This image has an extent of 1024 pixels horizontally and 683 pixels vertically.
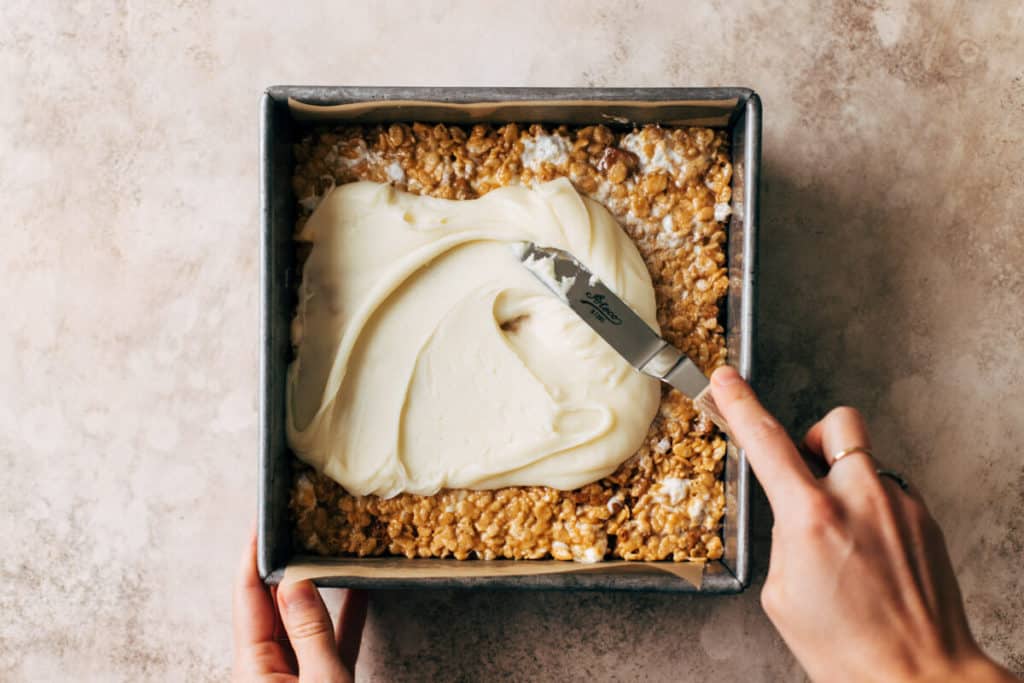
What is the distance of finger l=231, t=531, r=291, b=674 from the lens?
149 centimetres

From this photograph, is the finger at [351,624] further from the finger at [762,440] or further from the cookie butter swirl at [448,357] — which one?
the finger at [762,440]

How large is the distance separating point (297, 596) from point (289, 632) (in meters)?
0.06

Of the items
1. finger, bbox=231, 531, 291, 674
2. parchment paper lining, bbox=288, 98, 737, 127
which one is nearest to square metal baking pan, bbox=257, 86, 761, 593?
parchment paper lining, bbox=288, 98, 737, 127

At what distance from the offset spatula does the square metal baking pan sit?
0.31 feet

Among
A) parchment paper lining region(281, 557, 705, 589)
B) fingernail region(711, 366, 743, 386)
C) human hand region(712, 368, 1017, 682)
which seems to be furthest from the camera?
parchment paper lining region(281, 557, 705, 589)

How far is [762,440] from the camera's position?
1.18 meters

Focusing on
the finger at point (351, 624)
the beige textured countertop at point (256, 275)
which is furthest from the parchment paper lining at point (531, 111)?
the finger at point (351, 624)

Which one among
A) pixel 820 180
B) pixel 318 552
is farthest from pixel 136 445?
pixel 820 180

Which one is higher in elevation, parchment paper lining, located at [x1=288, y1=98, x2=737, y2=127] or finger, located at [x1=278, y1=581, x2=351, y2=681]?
parchment paper lining, located at [x1=288, y1=98, x2=737, y2=127]

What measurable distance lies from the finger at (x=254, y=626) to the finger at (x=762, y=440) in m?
0.86

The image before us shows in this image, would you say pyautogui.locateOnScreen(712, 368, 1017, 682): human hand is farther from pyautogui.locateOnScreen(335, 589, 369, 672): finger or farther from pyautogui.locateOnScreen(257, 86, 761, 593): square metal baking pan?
pyautogui.locateOnScreen(335, 589, 369, 672): finger

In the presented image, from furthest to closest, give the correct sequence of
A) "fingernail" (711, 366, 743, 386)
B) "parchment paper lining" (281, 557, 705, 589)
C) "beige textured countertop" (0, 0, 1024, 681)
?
"beige textured countertop" (0, 0, 1024, 681), "parchment paper lining" (281, 557, 705, 589), "fingernail" (711, 366, 743, 386)

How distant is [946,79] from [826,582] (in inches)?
42.8

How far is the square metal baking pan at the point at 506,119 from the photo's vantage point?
4.45 ft
